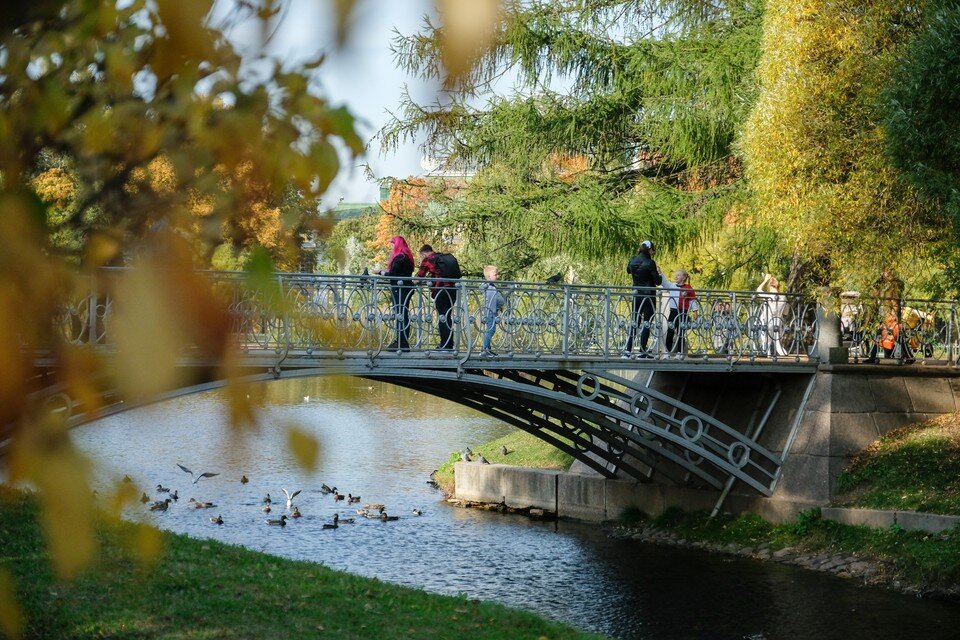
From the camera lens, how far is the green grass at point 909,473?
1374 cm

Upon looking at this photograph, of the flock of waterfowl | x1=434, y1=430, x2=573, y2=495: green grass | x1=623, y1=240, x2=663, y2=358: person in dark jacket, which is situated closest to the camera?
x1=623, y1=240, x2=663, y2=358: person in dark jacket

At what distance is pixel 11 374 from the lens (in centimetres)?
166

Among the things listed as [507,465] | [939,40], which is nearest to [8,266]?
[939,40]

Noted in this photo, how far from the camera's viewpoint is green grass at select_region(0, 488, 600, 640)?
26.0 ft

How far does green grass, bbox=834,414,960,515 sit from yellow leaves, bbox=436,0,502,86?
504 inches

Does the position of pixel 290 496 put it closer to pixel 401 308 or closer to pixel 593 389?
pixel 593 389

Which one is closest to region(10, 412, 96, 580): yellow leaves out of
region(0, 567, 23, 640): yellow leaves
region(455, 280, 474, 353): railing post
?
region(0, 567, 23, 640): yellow leaves

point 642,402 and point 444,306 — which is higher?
point 444,306

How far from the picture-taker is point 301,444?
182cm

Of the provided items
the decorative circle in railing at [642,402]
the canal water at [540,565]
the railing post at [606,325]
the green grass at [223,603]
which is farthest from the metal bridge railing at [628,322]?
the green grass at [223,603]

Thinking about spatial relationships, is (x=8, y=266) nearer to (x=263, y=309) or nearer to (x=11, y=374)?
(x=11, y=374)

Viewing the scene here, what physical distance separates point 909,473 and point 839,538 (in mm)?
1155

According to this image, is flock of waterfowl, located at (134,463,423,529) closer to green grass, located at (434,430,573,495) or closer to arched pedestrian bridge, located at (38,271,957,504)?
green grass, located at (434,430,573,495)

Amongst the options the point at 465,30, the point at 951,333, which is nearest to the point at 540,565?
the point at 951,333
